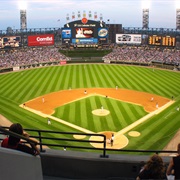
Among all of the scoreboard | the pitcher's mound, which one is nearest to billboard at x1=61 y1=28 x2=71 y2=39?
the scoreboard

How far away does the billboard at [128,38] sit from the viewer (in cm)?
7766

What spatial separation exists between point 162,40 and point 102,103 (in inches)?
1657

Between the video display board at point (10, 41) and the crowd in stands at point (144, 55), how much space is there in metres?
26.1

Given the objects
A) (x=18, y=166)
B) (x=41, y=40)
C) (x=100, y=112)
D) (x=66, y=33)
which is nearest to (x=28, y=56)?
(x=41, y=40)

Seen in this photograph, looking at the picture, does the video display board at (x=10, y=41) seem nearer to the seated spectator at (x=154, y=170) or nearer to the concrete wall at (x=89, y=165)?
the concrete wall at (x=89, y=165)

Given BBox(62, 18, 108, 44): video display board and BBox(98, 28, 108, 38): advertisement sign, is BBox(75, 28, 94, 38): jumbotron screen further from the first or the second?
BBox(98, 28, 108, 38): advertisement sign

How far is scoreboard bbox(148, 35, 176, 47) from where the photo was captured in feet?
222

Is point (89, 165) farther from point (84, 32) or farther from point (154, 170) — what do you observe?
point (84, 32)

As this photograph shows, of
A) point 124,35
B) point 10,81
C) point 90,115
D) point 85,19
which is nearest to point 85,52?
point 85,19

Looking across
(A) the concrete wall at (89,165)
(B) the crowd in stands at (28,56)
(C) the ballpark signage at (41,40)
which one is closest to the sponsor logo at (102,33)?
(B) the crowd in stands at (28,56)

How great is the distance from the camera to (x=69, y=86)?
44.3m

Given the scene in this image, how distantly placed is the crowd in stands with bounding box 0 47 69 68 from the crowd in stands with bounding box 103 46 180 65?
594 inches

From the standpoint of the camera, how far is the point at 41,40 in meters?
74.2

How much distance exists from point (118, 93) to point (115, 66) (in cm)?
2675
